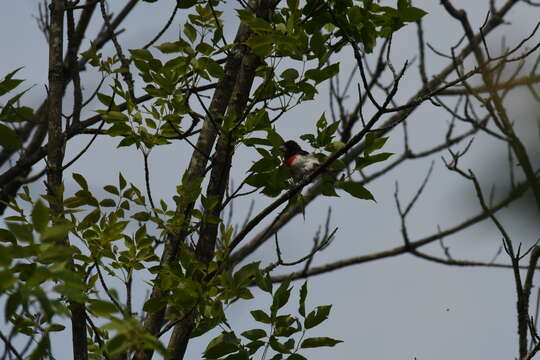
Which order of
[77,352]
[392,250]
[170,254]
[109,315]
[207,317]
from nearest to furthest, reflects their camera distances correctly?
[109,315] < [207,317] < [77,352] < [170,254] < [392,250]

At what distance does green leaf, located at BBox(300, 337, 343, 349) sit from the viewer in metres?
3.27

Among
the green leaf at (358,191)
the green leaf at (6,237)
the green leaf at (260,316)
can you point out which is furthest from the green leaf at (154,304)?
the green leaf at (358,191)

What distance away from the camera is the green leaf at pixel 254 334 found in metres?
3.24

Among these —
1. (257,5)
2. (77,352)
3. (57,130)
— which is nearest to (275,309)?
(77,352)

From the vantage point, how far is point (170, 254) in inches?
152

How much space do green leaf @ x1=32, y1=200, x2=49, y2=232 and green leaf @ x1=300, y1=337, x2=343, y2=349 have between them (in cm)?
161

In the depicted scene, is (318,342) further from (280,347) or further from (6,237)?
(6,237)

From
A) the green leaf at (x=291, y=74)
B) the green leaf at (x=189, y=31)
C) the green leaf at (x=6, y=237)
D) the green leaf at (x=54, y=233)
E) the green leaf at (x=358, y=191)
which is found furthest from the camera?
the green leaf at (x=189, y=31)

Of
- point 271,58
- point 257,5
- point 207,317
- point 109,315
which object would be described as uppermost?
point 257,5

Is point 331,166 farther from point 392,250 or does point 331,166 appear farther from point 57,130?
point 392,250

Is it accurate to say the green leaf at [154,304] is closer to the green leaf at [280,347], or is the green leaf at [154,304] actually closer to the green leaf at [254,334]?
the green leaf at [254,334]

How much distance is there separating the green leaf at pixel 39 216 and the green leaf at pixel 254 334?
1.40m

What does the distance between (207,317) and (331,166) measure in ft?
3.15

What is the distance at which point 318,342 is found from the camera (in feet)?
10.8
